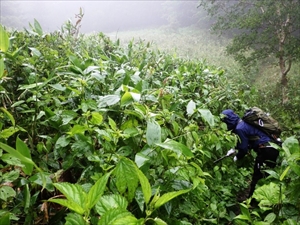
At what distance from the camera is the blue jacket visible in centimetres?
290

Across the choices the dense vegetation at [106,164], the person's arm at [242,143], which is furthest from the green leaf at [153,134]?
the person's arm at [242,143]

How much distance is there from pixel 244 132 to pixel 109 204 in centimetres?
258

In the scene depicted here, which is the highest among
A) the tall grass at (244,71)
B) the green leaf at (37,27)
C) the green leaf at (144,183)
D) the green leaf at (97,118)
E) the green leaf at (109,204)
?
the green leaf at (37,27)

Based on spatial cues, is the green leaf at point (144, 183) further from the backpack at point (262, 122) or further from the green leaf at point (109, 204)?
the backpack at point (262, 122)

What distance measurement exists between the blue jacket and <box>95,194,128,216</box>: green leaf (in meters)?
2.35

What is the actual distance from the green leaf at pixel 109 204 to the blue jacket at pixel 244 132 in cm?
235

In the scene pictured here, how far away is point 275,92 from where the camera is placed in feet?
32.2

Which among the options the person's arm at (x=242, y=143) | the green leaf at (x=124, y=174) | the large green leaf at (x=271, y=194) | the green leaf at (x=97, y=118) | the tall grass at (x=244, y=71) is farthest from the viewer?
the tall grass at (x=244, y=71)

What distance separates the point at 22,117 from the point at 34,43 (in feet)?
5.70

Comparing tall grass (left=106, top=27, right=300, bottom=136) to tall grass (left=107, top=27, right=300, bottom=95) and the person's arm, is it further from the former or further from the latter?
the person's arm

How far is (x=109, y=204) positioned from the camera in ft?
2.51

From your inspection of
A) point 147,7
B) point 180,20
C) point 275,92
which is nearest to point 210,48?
point 275,92

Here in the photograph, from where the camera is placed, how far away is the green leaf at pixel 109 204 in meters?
0.76

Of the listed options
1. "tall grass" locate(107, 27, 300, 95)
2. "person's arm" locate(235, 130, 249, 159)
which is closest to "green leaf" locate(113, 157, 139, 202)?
"person's arm" locate(235, 130, 249, 159)
